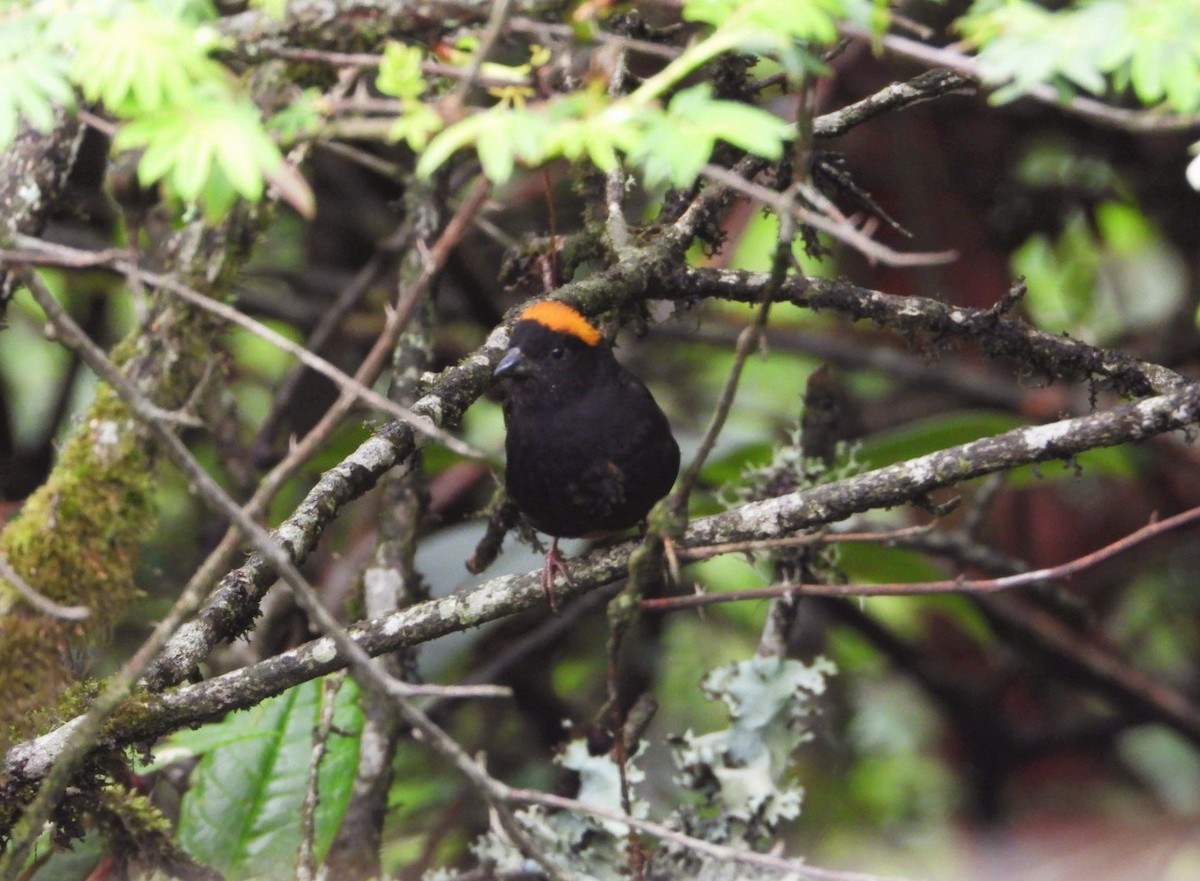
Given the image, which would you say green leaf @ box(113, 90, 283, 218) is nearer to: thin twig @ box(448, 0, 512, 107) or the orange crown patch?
thin twig @ box(448, 0, 512, 107)

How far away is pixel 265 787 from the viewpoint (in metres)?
3.76

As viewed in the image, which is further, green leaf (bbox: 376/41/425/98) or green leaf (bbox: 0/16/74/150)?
green leaf (bbox: 376/41/425/98)

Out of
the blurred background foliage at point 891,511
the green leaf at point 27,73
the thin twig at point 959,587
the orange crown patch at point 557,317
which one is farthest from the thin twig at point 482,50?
the blurred background foliage at point 891,511

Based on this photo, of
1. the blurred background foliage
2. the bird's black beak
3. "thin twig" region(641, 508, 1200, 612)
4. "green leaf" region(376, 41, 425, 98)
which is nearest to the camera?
"green leaf" region(376, 41, 425, 98)

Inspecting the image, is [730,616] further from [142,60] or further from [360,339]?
[142,60]

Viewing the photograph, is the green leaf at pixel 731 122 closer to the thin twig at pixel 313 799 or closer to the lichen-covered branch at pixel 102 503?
the thin twig at pixel 313 799

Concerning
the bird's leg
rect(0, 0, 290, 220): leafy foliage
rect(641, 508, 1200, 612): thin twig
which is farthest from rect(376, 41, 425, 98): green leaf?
the bird's leg

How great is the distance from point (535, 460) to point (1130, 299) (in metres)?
5.15

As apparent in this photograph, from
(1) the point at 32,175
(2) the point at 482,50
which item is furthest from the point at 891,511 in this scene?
(2) the point at 482,50

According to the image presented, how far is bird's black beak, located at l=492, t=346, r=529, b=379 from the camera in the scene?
3.54 meters

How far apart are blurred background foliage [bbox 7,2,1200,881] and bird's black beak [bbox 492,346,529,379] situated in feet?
5.03

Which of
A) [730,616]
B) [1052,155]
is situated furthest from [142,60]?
[1052,155]

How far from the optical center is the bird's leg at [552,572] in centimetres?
324

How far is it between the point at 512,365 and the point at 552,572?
1.81ft
